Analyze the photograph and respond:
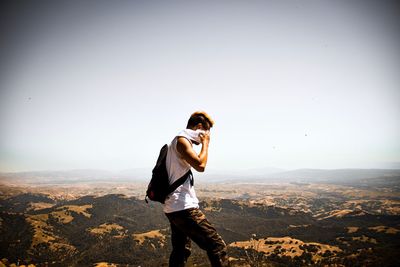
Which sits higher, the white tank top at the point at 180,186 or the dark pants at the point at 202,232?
the white tank top at the point at 180,186

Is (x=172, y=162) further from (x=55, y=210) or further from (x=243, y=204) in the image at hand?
(x=243, y=204)

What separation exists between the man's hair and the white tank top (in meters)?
0.22

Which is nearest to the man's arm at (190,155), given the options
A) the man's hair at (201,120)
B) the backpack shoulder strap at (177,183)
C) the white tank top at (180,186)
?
the white tank top at (180,186)

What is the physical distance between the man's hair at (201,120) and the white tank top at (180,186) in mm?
222

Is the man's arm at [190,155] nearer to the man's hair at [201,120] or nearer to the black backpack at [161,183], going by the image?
the black backpack at [161,183]

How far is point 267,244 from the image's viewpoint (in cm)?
10456

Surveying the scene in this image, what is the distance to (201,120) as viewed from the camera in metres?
3.58

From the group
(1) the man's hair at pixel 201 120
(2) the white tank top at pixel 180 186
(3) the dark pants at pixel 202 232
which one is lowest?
(3) the dark pants at pixel 202 232

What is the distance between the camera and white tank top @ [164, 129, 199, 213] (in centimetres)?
321

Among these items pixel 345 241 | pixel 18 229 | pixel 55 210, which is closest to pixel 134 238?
pixel 18 229

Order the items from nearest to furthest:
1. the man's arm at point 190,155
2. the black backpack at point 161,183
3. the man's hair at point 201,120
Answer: the man's arm at point 190,155
the black backpack at point 161,183
the man's hair at point 201,120

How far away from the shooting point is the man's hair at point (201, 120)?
3.57 meters

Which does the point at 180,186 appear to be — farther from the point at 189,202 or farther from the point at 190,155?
the point at 190,155

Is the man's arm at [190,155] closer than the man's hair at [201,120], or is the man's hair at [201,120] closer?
the man's arm at [190,155]
